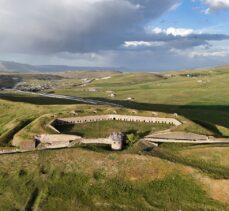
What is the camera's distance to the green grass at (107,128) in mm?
89688

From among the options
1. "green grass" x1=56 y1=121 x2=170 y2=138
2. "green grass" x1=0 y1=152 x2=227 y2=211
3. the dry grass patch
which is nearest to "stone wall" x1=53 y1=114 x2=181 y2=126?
"green grass" x1=56 y1=121 x2=170 y2=138

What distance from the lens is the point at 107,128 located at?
309 ft

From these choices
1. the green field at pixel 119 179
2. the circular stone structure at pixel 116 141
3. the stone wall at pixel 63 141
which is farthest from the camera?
the stone wall at pixel 63 141

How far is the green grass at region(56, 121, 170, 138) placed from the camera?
294ft

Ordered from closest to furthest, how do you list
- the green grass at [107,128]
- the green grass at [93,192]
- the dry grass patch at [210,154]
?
1. the green grass at [93,192]
2. the dry grass patch at [210,154]
3. the green grass at [107,128]

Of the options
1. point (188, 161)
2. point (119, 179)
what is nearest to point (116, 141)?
point (119, 179)

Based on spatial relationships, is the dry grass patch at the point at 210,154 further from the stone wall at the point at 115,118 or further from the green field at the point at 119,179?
the stone wall at the point at 115,118

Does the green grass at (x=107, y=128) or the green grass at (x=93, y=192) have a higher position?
the green grass at (x=107, y=128)

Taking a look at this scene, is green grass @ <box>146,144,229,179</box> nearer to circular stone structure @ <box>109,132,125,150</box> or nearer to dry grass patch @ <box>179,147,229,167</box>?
dry grass patch @ <box>179,147,229,167</box>

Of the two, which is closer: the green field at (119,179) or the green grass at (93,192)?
the green grass at (93,192)

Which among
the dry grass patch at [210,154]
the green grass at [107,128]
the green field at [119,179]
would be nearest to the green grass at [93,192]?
the green field at [119,179]

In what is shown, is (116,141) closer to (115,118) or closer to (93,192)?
(93,192)

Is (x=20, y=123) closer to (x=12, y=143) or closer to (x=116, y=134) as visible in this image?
(x=12, y=143)

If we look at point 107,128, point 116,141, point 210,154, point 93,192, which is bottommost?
point 93,192
